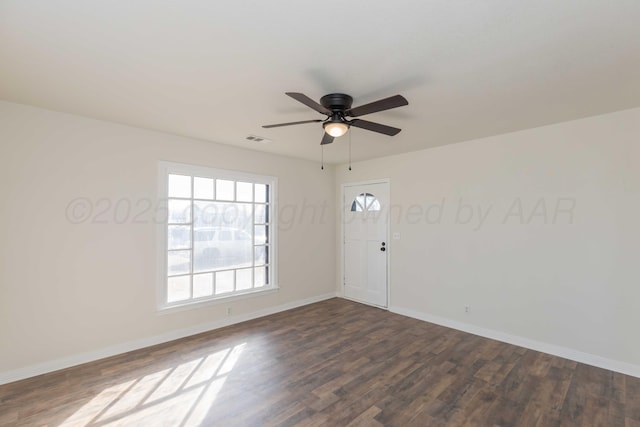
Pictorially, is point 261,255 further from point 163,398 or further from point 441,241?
point 441,241

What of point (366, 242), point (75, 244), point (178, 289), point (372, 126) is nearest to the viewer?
point (372, 126)

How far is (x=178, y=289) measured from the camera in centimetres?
392

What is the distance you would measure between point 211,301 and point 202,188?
1.59 m

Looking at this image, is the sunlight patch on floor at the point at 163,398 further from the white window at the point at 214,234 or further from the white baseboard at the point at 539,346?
the white baseboard at the point at 539,346

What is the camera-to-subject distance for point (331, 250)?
586 cm

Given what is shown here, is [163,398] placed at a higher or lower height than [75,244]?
lower

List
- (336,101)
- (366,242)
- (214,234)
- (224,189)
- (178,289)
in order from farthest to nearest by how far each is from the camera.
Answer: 1. (366,242)
2. (224,189)
3. (214,234)
4. (178,289)
5. (336,101)

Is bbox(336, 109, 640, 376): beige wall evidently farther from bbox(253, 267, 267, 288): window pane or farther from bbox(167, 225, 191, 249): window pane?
bbox(167, 225, 191, 249): window pane

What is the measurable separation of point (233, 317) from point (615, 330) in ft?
14.8

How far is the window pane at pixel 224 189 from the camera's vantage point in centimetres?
432

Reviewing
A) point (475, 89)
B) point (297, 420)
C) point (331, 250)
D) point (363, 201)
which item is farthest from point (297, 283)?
point (475, 89)

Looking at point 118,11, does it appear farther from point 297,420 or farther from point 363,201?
point 363,201

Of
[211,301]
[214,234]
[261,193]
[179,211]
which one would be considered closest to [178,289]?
[211,301]

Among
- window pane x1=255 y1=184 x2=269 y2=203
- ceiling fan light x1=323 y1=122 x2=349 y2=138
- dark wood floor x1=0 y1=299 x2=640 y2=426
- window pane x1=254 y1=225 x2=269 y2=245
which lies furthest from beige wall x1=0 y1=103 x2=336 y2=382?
ceiling fan light x1=323 y1=122 x2=349 y2=138
